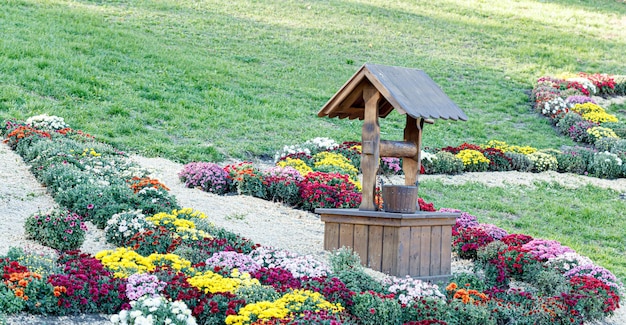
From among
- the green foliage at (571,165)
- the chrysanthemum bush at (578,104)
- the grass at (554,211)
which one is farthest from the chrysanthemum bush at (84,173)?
the chrysanthemum bush at (578,104)

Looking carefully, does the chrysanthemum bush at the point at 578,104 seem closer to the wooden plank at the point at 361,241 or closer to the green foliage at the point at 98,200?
the wooden plank at the point at 361,241

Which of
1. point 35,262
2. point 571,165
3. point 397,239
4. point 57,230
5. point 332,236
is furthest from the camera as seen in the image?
point 571,165

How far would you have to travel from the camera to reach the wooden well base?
7863 mm

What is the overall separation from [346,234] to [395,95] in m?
1.62

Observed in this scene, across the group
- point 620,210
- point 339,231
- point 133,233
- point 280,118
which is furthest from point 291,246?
point 280,118

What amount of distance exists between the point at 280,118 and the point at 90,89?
13.2 feet

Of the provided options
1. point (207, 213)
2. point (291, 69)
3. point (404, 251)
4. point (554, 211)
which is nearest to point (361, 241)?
point (404, 251)

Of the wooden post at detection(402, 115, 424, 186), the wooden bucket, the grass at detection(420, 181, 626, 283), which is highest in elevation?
the wooden post at detection(402, 115, 424, 186)

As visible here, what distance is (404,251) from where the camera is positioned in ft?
25.9

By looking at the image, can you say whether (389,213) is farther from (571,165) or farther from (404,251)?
(571,165)

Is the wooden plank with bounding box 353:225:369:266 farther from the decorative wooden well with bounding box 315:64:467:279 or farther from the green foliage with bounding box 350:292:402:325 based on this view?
the green foliage with bounding box 350:292:402:325

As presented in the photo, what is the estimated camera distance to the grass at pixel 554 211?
11.0 m

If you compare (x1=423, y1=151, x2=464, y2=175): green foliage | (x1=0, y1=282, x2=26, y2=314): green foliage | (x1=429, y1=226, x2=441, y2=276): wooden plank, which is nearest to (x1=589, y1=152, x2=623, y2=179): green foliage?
(x1=423, y1=151, x2=464, y2=175): green foliage

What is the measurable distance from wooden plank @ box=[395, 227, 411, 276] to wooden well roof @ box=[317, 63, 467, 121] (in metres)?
1.22
